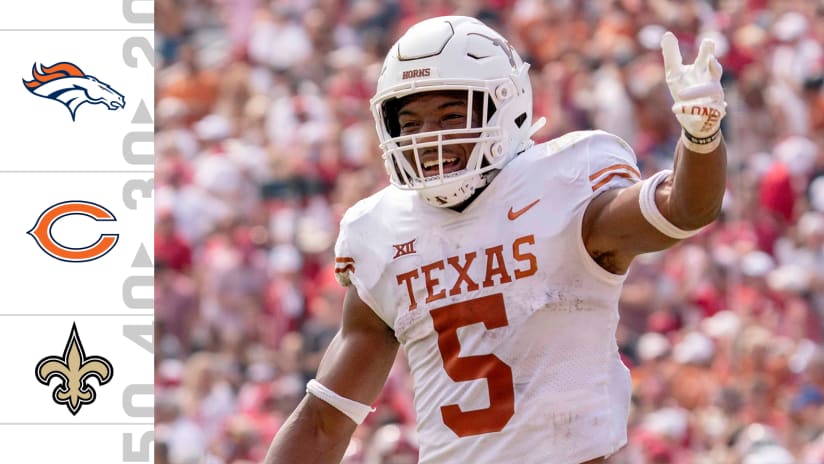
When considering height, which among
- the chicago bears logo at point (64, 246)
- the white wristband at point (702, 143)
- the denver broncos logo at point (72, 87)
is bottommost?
the chicago bears logo at point (64, 246)

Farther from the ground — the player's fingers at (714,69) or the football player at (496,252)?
the player's fingers at (714,69)

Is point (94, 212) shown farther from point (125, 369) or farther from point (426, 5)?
point (426, 5)

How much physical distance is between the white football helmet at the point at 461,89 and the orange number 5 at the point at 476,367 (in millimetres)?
286

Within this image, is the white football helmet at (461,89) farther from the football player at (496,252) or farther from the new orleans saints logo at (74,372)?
the new orleans saints logo at (74,372)

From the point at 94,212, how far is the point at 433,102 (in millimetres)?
1390

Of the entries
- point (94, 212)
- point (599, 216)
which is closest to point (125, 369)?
point (94, 212)

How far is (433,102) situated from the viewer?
443 centimetres

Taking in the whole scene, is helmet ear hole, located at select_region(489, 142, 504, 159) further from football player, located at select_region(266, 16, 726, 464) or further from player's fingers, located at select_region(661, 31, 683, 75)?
player's fingers, located at select_region(661, 31, 683, 75)

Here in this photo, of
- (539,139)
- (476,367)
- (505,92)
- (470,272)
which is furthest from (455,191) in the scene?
(539,139)

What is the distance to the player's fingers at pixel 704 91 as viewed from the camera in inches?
149

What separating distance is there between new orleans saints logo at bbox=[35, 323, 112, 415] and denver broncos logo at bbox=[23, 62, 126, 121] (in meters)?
0.72

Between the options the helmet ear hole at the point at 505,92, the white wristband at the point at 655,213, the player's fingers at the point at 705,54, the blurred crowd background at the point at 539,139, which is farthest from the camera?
the blurred crowd background at the point at 539,139

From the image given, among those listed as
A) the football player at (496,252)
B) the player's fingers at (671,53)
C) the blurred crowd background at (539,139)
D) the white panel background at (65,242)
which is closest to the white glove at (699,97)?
the player's fingers at (671,53)

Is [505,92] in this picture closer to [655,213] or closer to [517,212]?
[517,212]
